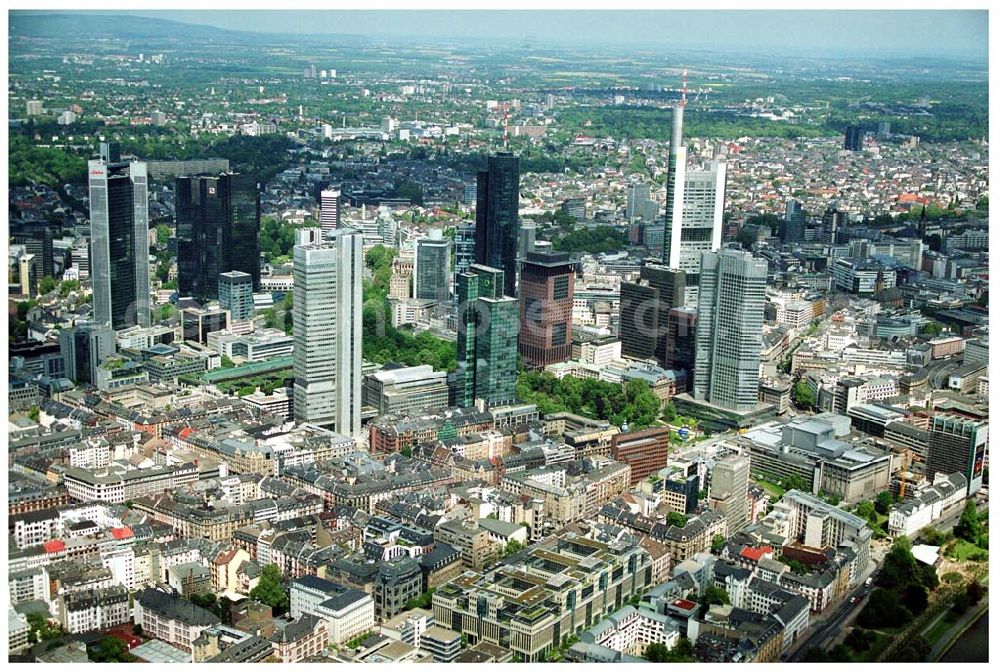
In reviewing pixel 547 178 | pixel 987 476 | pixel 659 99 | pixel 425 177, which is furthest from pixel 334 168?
pixel 987 476

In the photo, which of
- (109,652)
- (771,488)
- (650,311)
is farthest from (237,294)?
(109,652)

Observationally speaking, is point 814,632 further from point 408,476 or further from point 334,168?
point 334,168

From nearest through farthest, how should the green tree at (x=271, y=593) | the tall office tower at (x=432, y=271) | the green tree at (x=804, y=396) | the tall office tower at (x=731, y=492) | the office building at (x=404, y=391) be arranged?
the green tree at (x=271, y=593), the tall office tower at (x=731, y=492), the office building at (x=404, y=391), the green tree at (x=804, y=396), the tall office tower at (x=432, y=271)

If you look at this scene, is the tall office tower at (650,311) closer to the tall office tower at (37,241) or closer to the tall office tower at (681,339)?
the tall office tower at (681,339)

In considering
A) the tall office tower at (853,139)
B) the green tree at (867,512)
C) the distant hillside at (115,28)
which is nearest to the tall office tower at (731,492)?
the green tree at (867,512)

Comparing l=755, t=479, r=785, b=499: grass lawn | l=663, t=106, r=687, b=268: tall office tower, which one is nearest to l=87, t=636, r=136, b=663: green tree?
l=755, t=479, r=785, b=499: grass lawn

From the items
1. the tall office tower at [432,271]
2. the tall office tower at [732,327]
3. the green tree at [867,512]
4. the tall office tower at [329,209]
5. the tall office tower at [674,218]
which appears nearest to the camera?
the green tree at [867,512]
